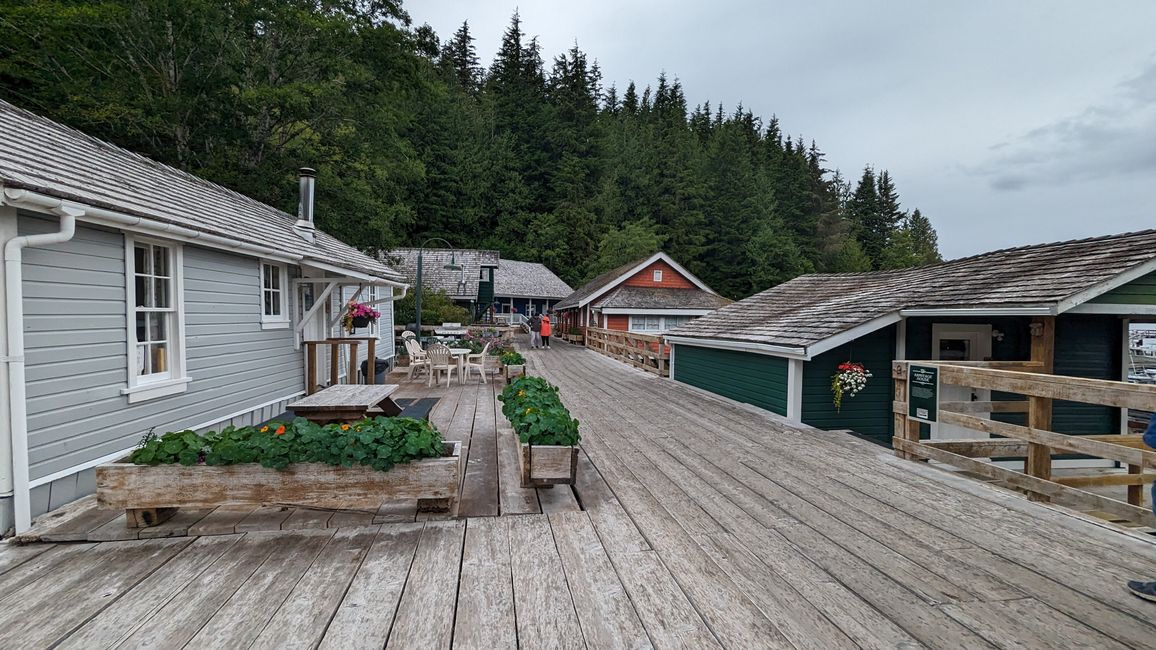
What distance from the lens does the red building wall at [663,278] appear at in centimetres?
2425

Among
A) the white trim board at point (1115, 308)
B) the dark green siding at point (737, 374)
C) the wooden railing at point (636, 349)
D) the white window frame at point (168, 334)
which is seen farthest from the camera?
the wooden railing at point (636, 349)

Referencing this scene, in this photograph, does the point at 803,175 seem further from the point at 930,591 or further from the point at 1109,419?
the point at 930,591

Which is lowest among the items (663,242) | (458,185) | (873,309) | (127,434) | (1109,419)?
(1109,419)

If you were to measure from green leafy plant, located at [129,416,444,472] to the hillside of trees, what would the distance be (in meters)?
11.0

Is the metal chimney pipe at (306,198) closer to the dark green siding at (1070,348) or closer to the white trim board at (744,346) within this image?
the white trim board at (744,346)

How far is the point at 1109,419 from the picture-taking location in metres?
8.20

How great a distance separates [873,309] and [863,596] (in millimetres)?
6060

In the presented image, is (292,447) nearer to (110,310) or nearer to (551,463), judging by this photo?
(551,463)

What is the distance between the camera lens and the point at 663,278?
24703 millimetres

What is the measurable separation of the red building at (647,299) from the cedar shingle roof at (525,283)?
7136 millimetres

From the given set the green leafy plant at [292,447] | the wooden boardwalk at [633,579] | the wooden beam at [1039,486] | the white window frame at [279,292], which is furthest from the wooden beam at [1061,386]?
the white window frame at [279,292]

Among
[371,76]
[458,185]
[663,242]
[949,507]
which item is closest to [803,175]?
[663,242]

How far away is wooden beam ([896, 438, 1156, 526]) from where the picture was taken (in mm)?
3613

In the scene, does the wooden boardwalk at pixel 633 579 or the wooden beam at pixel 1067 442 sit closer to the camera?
the wooden boardwalk at pixel 633 579
